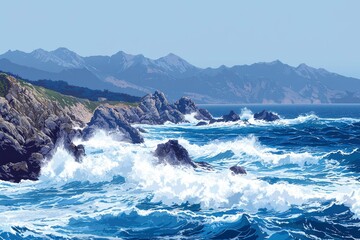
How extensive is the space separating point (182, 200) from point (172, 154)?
630 inches

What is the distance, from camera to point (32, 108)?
99.9 m

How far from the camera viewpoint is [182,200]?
2085 inches

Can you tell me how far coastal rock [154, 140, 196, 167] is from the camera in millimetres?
68312

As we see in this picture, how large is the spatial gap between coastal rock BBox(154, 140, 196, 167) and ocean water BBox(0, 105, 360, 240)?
4.12 ft

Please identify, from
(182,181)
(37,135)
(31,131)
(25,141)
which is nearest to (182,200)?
(182,181)

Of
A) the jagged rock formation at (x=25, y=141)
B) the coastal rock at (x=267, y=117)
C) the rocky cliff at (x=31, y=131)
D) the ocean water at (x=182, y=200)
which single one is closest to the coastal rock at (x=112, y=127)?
the rocky cliff at (x=31, y=131)

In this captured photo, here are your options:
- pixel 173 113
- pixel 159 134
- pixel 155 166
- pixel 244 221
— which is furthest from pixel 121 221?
pixel 173 113

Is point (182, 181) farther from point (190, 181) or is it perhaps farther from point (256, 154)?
point (256, 154)

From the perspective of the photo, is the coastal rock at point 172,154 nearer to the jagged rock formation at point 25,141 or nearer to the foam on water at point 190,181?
the foam on water at point 190,181

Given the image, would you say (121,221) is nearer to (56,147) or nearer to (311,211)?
(311,211)

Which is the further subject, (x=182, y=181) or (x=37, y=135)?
(x=37, y=135)

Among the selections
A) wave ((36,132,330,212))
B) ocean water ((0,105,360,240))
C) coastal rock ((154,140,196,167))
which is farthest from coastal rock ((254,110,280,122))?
coastal rock ((154,140,196,167))

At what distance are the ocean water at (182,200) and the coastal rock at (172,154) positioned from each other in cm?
126

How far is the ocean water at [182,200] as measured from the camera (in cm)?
4353
